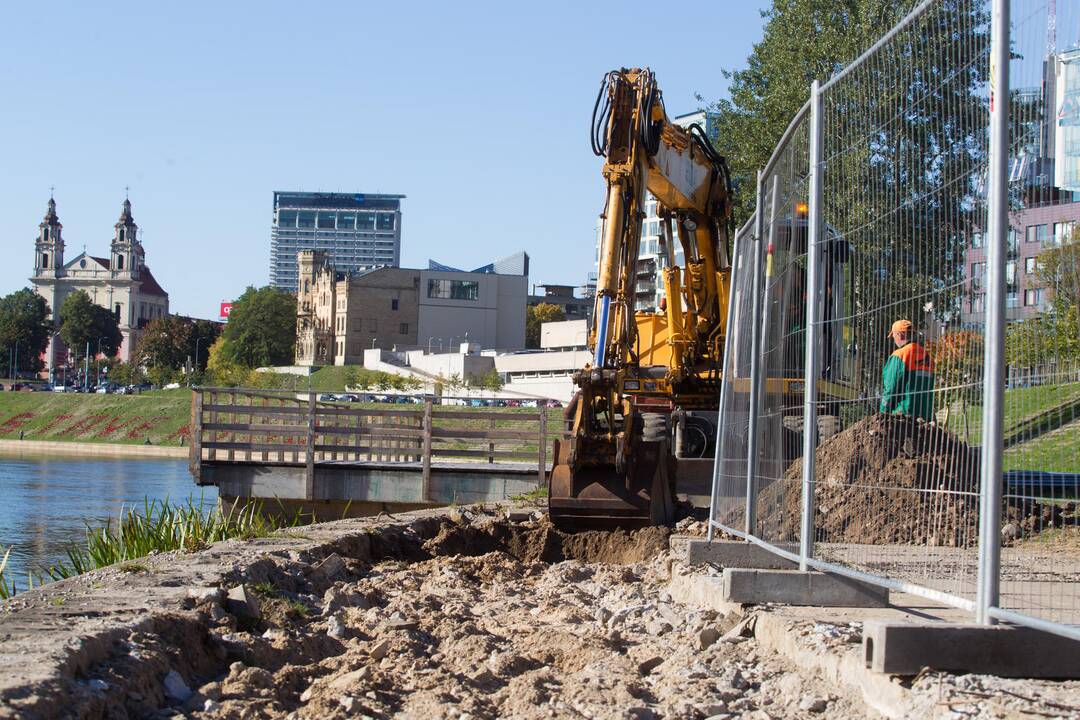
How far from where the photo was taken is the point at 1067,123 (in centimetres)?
430

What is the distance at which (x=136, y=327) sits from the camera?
200 metres

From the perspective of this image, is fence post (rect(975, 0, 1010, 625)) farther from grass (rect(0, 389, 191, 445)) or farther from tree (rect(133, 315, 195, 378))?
tree (rect(133, 315, 195, 378))

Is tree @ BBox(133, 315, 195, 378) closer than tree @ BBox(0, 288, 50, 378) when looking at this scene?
Yes

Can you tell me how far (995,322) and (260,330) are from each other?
145m

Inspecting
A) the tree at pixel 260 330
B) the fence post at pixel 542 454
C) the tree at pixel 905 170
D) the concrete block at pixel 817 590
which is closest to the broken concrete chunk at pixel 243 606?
the concrete block at pixel 817 590

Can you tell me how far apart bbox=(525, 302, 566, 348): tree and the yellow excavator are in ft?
451

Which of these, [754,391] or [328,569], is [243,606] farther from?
[754,391]

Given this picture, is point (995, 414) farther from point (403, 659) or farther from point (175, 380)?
point (175, 380)

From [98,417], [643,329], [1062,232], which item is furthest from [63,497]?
[98,417]

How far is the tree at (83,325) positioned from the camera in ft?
529

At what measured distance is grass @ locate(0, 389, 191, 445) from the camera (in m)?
79.8

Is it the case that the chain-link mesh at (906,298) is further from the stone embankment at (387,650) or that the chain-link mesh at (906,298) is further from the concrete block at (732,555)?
the concrete block at (732,555)

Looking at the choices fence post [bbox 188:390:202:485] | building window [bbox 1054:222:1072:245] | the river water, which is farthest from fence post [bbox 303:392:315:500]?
building window [bbox 1054:222:1072:245]

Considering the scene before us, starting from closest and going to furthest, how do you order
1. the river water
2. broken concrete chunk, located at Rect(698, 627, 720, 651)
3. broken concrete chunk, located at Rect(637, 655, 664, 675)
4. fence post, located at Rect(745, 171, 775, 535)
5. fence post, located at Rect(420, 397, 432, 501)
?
broken concrete chunk, located at Rect(637, 655, 664, 675) < broken concrete chunk, located at Rect(698, 627, 720, 651) < fence post, located at Rect(745, 171, 775, 535) < the river water < fence post, located at Rect(420, 397, 432, 501)
